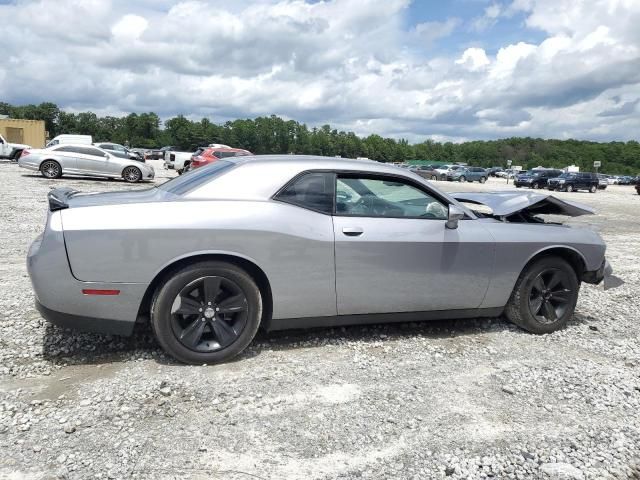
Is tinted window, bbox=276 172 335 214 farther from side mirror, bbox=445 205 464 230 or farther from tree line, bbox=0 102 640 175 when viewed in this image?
tree line, bbox=0 102 640 175

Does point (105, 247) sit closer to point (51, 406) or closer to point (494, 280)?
point (51, 406)

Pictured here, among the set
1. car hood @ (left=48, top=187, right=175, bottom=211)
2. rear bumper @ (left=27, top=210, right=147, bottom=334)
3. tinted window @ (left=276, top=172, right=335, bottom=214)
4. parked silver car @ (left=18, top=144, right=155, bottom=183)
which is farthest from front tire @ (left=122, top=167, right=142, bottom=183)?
tinted window @ (left=276, top=172, right=335, bottom=214)

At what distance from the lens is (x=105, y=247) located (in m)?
3.35

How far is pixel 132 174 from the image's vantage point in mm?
20172

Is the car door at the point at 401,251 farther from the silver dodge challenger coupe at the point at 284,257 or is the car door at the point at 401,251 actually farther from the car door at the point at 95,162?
the car door at the point at 95,162

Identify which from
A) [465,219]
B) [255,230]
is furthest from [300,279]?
[465,219]

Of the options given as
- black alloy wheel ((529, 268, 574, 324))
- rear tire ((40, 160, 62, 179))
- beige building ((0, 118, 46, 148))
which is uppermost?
beige building ((0, 118, 46, 148))

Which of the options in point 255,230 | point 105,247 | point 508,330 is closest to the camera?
point 105,247

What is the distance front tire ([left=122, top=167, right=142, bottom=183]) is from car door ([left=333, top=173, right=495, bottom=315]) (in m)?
17.9

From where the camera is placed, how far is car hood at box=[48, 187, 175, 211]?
3510 millimetres

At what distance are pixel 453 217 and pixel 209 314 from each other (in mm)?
2046

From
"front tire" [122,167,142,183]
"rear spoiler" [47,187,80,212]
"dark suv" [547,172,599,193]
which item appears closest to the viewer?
"rear spoiler" [47,187,80,212]

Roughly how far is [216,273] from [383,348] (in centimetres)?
→ 153

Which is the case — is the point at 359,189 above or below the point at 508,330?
above
